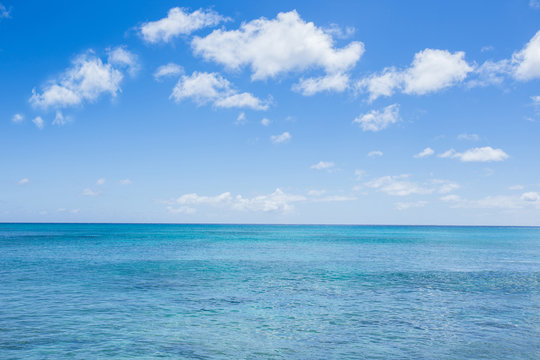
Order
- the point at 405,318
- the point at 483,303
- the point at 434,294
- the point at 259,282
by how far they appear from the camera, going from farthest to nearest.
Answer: the point at 259,282 → the point at 434,294 → the point at 483,303 → the point at 405,318

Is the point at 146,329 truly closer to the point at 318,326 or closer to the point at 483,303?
the point at 318,326

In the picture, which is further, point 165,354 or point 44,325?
point 44,325

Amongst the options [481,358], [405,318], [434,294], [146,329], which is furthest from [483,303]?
[146,329]

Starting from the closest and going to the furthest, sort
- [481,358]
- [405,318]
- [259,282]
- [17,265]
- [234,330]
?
[481,358] → [234,330] → [405,318] → [259,282] → [17,265]

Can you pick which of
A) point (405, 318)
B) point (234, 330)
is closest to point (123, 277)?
point (234, 330)

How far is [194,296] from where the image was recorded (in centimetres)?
2438

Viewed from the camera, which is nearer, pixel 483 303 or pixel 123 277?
pixel 483 303

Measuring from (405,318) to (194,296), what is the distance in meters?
12.6

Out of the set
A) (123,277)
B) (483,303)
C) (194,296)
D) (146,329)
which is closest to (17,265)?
(123,277)

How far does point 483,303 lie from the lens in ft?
75.4

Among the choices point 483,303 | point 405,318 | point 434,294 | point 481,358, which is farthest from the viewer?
point 434,294

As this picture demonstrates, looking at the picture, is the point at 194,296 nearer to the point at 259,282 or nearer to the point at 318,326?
the point at 259,282

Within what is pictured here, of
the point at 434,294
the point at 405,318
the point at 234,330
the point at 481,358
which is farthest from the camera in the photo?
the point at 434,294

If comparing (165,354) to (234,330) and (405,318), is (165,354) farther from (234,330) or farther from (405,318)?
(405,318)
